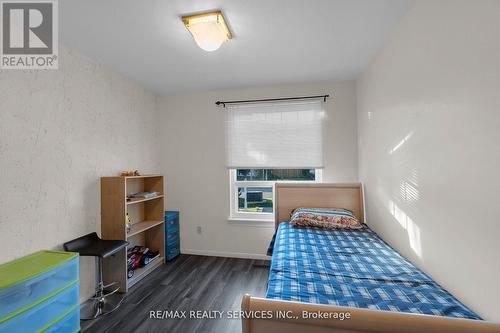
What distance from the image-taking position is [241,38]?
6.49 ft

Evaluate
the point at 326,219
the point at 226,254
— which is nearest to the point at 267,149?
the point at 326,219

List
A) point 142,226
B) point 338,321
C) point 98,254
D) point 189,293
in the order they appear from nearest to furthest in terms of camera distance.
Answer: point 338,321, point 98,254, point 189,293, point 142,226

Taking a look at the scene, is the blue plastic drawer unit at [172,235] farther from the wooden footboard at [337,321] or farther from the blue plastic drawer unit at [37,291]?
the wooden footboard at [337,321]

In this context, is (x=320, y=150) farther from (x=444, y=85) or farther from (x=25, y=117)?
(x=25, y=117)

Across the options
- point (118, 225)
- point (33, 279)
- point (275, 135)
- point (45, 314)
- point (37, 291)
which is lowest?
point (45, 314)

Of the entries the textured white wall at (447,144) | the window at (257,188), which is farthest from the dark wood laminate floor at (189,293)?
the textured white wall at (447,144)

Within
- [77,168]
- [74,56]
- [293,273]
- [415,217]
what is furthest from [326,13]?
[77,168]

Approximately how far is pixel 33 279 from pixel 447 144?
2682mm

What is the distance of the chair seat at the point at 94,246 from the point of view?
1.93 metres

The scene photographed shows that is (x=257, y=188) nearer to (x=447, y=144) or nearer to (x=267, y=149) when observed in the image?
(x=267, y=149)

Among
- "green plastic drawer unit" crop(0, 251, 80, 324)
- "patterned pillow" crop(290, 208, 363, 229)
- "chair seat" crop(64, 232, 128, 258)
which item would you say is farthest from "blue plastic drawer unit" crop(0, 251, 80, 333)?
"patterned pillow" crop(290, 208, 363, 229)

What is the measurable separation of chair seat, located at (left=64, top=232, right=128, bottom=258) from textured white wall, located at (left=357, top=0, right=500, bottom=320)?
252 cm

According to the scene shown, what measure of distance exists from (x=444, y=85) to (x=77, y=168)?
302cm

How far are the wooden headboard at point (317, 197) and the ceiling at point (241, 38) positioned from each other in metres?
1.44
